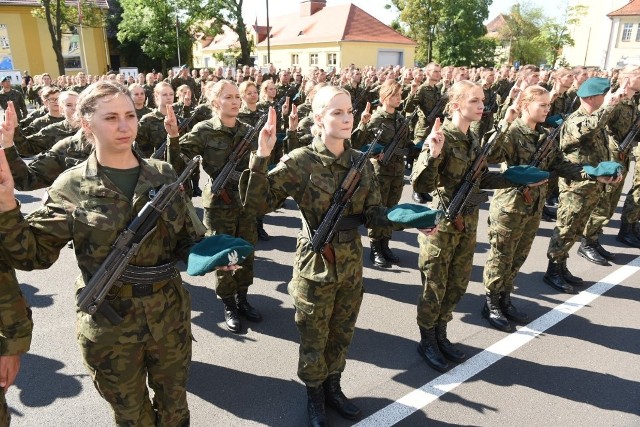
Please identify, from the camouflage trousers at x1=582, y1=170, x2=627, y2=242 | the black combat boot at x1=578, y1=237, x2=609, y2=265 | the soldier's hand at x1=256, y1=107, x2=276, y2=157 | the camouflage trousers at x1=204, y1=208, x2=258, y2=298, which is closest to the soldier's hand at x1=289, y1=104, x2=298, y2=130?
the camouflage trousers at x1=204, y1=208, x2=258, y2=298

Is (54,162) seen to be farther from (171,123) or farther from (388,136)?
(388,136)

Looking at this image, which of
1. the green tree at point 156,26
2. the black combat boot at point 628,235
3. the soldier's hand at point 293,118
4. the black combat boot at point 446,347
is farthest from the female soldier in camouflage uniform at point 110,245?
the green tree at point 156,26

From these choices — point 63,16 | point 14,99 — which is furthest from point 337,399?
point 63,16

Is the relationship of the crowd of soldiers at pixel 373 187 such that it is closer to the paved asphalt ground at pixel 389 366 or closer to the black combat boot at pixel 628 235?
the black combat boot at pixel 628 235

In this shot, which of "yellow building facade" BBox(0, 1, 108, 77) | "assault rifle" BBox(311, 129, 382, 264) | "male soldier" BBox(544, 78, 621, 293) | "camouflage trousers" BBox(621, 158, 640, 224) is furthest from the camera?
"yellow building facade" BBox(0, 1, 108, 77)

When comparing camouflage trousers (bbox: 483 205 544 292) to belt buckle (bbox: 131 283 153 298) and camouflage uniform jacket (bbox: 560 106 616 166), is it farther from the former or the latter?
belt buckle (bbox: 131 283 153 298)

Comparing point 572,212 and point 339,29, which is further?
point 339,29

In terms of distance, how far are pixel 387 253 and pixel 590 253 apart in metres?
2.63

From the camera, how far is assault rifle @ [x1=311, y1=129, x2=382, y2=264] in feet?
9.37

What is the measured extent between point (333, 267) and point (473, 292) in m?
2.76

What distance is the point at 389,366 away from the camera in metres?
3.81

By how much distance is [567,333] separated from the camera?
4.29 m

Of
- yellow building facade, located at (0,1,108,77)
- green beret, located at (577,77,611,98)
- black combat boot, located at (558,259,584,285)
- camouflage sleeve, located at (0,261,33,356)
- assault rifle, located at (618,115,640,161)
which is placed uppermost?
yellow building facade, located at (0,1,108,77)

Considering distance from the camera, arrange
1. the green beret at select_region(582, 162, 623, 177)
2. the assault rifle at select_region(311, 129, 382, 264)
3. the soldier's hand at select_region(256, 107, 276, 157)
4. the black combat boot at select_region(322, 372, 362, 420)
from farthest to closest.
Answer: the green beret at select_region(582, 162, 623, 177) → the black combat boot at select_region(322, 372, 362, 420) → the assault rifle at select_region(311, 129, 382, 264) → the soldier's hand at select_region(256, 107, 276, 157)
